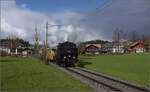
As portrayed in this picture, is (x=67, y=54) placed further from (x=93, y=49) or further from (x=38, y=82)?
(x=93, y=49)

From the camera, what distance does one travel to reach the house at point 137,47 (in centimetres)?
9967

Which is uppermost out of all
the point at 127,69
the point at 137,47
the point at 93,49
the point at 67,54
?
the point at 137,47

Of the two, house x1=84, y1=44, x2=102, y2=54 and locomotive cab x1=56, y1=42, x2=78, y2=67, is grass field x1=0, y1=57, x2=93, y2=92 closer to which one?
locomotive cab x1=56, y1=42, x2=78, y2=67

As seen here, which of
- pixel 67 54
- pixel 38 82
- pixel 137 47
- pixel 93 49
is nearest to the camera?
pixel 38 82

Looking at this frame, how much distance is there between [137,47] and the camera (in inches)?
4082

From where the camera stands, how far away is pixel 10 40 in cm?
7481

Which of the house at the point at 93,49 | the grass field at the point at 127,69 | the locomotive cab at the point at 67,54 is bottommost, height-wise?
the grass field at the point at 127,69

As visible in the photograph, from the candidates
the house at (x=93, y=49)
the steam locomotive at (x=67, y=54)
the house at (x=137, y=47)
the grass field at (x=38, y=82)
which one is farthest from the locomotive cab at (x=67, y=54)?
the house at (x=93, y=49)

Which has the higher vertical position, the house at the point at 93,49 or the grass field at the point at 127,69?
the house at the point at 93,49

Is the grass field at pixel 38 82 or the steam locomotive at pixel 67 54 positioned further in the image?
the steam locomotive at pixel 67 54

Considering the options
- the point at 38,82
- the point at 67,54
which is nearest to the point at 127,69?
the point at 67,54

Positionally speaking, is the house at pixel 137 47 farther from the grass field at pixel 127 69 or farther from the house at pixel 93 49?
the grass field at pixel 127 69

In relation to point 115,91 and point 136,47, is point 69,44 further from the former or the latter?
point 136,47

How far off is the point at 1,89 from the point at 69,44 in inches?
697
